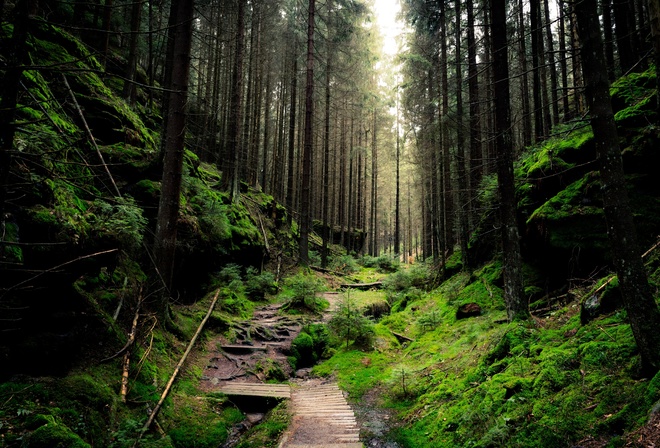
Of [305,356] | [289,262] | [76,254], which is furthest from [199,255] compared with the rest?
[289,262]

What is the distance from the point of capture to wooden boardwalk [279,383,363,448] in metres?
4.94

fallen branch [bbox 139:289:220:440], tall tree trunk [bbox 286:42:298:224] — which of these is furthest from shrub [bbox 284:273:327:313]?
tall tree trunk [bbox 286:42:298:224]

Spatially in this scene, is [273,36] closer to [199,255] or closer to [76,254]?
[199,255]

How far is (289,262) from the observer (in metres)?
18.0

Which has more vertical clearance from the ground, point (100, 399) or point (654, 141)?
point (654, 141)

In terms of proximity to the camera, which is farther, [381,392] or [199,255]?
[199,255]

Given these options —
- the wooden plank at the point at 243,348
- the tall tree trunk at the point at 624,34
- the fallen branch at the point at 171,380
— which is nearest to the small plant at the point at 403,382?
the wooden plank at the point at 243,348

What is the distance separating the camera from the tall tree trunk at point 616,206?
3.61 m

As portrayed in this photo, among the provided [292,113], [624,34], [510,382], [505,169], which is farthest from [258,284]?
[624,34]

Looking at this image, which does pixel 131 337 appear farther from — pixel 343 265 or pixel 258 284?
pixel 343 265

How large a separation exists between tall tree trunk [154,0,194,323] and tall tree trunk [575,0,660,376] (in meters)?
7.12

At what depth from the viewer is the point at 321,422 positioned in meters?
5.56

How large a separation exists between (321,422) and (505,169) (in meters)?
6.23

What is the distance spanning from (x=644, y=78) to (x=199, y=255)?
1210 cm
